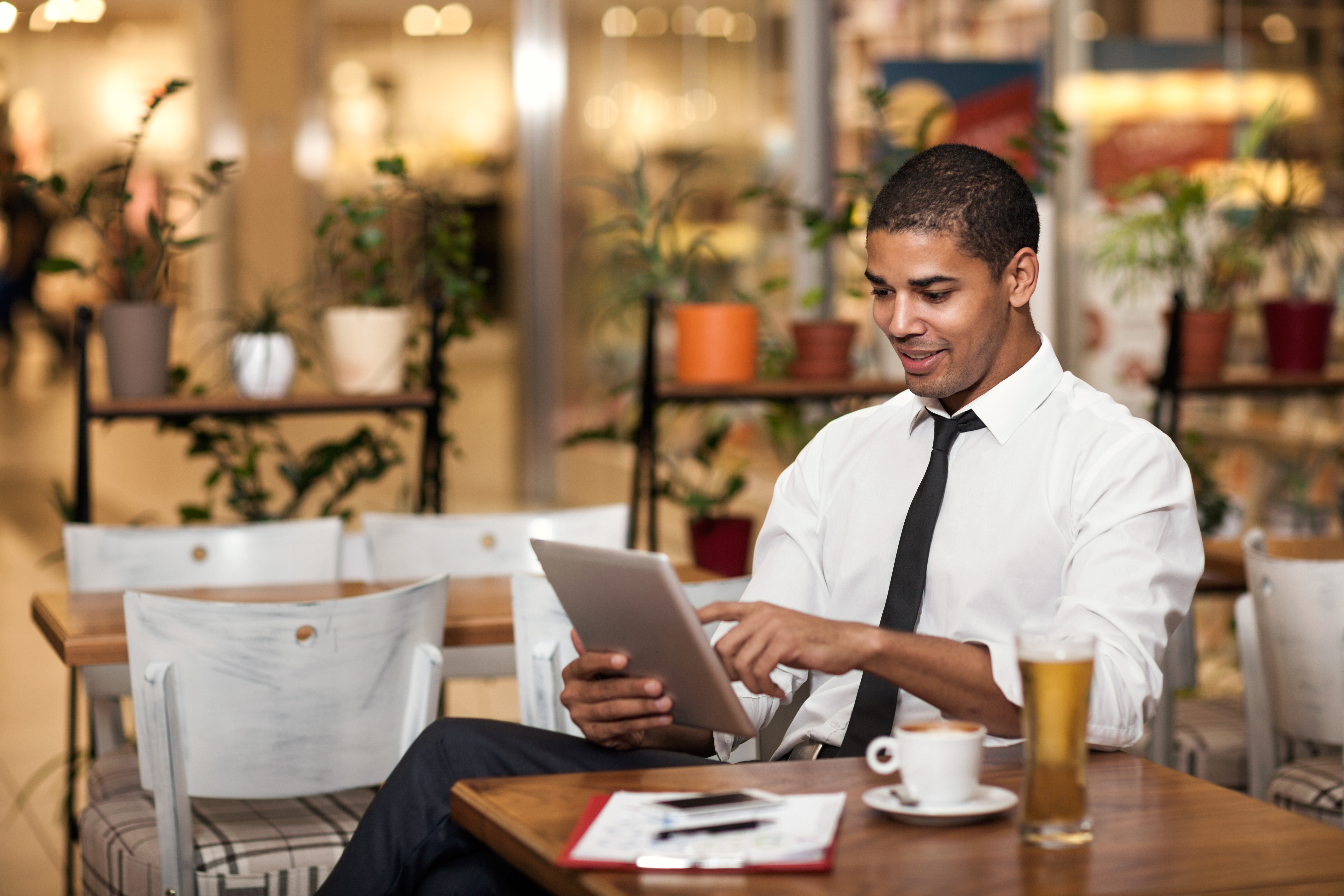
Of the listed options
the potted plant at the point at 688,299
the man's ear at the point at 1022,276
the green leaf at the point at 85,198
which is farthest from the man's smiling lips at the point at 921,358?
the green leaf at the point at 85,198

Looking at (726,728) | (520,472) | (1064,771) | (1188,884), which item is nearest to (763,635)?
(726,728)

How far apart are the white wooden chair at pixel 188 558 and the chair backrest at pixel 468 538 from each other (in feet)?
0.30

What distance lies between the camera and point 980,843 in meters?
1.25

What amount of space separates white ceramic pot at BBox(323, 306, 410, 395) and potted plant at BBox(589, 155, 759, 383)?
1.78ft

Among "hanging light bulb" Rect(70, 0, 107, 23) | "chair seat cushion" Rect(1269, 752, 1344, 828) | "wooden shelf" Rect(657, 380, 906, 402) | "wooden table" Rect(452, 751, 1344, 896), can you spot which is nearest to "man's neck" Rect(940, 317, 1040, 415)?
"wooden table" Rect(452, 751, 1344, 896)

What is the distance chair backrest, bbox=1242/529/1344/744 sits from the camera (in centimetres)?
231

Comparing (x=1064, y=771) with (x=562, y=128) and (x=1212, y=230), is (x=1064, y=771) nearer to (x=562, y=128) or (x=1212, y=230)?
(x=1212, y=230)

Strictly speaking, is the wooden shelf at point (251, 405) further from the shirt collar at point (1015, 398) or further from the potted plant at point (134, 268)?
the shirt collar at point (1015, 398)

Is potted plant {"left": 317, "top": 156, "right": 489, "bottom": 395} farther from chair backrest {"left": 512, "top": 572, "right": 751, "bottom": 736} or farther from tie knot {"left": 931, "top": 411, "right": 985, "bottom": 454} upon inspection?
tie knot {"left": 931, "top": 411, "right": 985, "bottom": 454}

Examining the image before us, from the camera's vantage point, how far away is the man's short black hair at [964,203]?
70.4 inches

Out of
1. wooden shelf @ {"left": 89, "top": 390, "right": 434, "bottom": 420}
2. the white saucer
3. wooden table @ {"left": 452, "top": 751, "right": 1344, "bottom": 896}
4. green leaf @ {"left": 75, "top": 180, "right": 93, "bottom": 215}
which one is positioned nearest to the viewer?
wooden table @ {"left": 452, "top": 751, "right": 1344, "bottom": 896}

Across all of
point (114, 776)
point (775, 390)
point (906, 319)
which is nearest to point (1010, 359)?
point (906, 319)

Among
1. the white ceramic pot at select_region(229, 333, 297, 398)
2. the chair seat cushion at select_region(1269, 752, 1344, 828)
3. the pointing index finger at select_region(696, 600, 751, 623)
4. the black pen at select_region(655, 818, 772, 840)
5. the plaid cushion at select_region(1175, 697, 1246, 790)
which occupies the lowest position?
the plaid cushion at select_region(1175, 697, 1246, 790)

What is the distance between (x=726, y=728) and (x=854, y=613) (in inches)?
15.9
